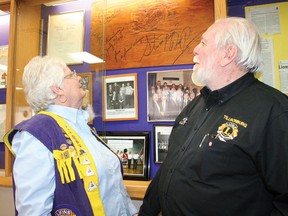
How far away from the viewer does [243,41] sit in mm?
1086

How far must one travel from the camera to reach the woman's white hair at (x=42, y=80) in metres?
1.23

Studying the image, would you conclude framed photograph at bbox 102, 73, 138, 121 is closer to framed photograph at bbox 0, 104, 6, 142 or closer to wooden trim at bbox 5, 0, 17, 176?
wooden trim at bbox 5, 0, 17, 176

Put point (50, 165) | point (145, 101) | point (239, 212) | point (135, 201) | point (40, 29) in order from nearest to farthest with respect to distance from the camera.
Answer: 1. point (239, 212)
2. point (50, 165)
3. point (135, 201)
4. point (145, 101)
5. point (40, 29)

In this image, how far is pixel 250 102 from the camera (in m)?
0.98

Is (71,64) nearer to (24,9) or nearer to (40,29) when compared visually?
(40,29)

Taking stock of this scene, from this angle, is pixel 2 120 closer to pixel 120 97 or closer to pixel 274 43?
pixel 120 97

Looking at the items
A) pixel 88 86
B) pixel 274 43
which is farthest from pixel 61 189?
pixel 274 43

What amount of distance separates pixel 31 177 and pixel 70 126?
1.00 ft

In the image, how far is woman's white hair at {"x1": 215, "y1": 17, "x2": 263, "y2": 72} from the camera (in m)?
1.08

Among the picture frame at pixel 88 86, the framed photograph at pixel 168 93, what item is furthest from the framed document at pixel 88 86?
the framed photograph at pixel 168 93

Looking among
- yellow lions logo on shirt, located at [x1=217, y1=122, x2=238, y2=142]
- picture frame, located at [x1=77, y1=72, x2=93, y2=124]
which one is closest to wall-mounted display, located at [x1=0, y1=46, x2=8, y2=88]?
picture frame, located at [x1=77, y1=72, x2=93, y2=124]

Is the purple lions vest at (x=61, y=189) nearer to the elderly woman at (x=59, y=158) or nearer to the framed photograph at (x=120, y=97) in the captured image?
the elderly woman at (x=59, y=158)

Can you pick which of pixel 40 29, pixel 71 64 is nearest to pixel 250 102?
pixel 71 64

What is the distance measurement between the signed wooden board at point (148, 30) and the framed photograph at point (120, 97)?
9cm
